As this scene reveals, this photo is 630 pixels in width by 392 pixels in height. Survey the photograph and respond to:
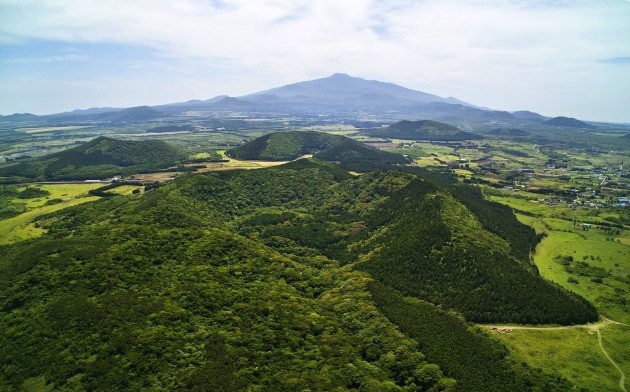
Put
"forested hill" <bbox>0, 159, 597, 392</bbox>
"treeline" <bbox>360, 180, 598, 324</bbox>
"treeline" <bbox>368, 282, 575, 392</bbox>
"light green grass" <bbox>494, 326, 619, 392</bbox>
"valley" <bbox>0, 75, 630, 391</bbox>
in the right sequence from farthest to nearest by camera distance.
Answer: "treeline" <bbox>360, 180, 598, 324</bbox> < "light green grass" <bbox>494, 326, 619, 392</bbox> < "valley" <bbox>0, 75, 630, 391</bbox> < "treeline" <bbox>368, 282, 575, 392</bbox> < "forested hill" <bbox>0, 159, 597, 392</bbox>

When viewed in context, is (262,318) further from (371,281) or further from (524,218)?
(524,218)

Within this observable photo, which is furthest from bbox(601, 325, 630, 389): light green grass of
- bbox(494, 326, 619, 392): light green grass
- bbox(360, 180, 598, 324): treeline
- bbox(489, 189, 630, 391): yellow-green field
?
bbox(360, 180, 598, 324): treeline

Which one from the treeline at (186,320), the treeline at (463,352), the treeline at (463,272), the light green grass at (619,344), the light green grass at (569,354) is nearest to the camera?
the treeline at (186,320)

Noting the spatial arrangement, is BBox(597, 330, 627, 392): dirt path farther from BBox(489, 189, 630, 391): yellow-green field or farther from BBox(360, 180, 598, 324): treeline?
BBox(360, 180, 598, 324): treeline

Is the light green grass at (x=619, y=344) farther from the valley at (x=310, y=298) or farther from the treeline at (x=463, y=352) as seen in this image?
the treeline at (x=463, y=352)

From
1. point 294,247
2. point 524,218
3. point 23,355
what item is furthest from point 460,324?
point 524,218

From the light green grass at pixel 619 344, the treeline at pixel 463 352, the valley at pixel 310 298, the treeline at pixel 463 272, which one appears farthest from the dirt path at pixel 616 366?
the treeline at pixel 463 352

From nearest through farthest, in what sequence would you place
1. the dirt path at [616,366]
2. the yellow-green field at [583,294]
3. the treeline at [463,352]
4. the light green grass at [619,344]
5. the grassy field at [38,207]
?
the treeline at [463,352], the dirt path at [616,366], the yellow-green field at [583,294], the light green grass at [619,344], the grassy field at [38,207]

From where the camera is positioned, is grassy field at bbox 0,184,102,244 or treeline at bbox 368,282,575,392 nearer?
treeline at bbox 368,282,575,392
